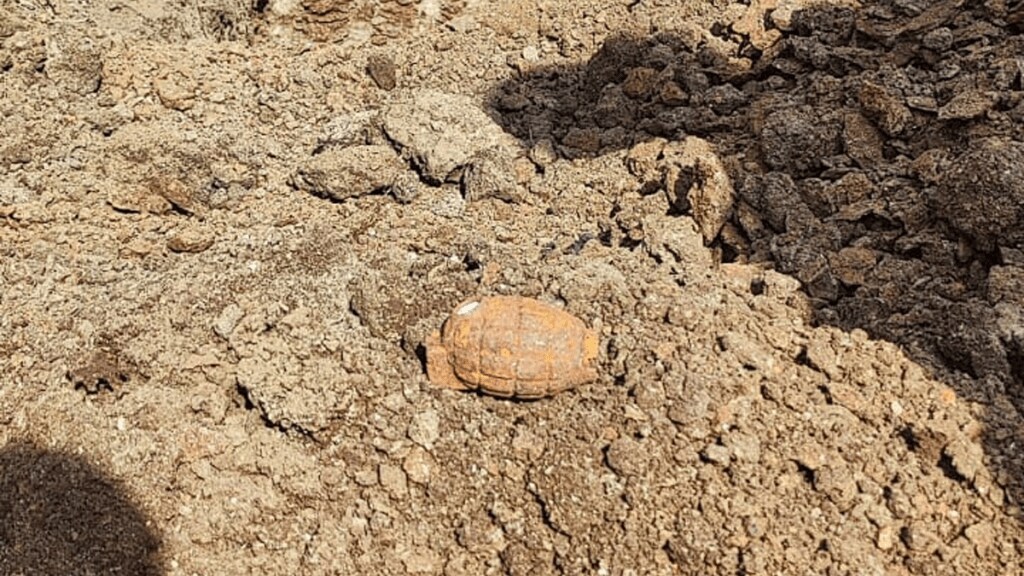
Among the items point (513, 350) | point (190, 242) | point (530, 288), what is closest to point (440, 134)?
point (530, 288)

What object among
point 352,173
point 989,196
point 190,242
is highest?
point 989,196

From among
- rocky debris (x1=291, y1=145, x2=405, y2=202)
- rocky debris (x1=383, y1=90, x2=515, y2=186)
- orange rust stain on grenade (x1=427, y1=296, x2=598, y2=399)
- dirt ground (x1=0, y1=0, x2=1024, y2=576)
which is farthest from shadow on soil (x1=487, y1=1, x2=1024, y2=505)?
orange rust stain on grenade (x1=427, y1=296, x2=598, y2=399)

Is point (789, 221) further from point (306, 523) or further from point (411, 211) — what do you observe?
point (306, 523)

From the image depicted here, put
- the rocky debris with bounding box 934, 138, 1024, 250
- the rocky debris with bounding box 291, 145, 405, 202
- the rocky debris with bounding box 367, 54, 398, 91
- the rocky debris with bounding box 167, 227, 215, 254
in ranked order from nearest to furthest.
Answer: the rocky debris with bounding box 934, 138, 1024, 250
the rocky debris with bounding box 167, 227, 215, 254
the rocky debris with bounding box 291, 145, 405, 202
the rocky debris with bounding box 367, 54, 398, 91

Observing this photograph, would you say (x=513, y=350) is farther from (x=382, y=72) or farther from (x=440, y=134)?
(x=382, y=72)

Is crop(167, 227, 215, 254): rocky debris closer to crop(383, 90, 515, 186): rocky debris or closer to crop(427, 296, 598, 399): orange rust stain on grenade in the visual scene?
crop(383, 90, 515, 186): rocky debris

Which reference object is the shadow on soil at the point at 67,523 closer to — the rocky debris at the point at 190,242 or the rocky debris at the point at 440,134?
the rocky debris at the point at 190,242
